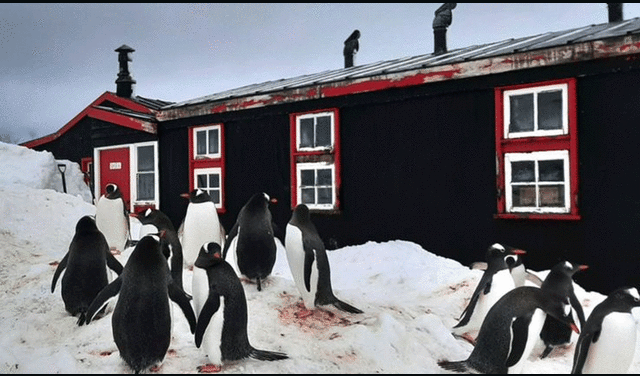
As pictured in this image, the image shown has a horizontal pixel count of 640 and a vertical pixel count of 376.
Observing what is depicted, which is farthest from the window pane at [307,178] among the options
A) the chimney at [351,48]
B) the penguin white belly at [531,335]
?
the chimney at [351,48]

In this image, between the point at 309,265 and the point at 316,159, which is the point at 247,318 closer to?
the point at 309,265

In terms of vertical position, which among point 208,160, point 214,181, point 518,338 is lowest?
point 518,338

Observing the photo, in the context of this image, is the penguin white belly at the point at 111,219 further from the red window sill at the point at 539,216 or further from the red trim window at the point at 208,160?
the red window sill at the point at 539,216

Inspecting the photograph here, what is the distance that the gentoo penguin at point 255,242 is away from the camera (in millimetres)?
5176

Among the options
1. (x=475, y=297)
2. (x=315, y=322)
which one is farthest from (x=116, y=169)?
(x=475, y=297)

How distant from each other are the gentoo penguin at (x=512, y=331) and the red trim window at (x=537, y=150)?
230cm

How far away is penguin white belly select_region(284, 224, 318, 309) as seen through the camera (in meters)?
4.71

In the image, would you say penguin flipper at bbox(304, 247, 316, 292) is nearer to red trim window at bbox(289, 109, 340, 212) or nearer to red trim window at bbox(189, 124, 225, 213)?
red trim window at bbox(289, 109, 340, 212)

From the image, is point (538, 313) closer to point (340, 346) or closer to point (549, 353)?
point (549, 353)

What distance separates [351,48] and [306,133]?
16.1ft

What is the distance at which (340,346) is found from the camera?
382 cm

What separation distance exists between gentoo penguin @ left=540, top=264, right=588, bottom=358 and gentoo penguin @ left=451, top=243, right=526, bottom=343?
0.36 metres

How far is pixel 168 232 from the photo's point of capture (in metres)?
5.20

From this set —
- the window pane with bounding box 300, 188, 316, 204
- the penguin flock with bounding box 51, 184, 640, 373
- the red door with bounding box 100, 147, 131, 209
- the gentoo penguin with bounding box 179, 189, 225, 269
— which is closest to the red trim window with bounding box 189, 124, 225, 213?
the window pane with bounding box 300, 188, 316, 204
